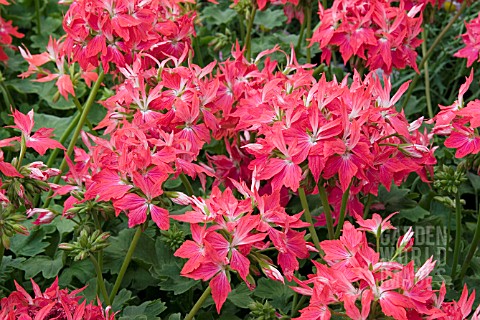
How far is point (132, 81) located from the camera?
2.07 metres

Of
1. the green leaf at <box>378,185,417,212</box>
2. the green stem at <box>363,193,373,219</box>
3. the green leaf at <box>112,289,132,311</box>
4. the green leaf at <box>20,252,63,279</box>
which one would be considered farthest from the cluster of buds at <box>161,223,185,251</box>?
the green leaf at <box>378,185,417,212</box>

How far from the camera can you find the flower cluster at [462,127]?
1941mm

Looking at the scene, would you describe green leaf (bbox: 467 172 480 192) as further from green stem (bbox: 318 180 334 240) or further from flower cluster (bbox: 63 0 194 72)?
flower cluster (bbox: 63 0 194 72)

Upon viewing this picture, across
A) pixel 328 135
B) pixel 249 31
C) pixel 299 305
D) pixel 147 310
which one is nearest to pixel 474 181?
pixel 249 31

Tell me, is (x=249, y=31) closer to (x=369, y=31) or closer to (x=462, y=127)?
(x=369, y=31)

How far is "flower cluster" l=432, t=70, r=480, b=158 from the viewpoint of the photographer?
194 centimetres

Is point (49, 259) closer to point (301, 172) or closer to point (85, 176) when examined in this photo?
point (85, 176)

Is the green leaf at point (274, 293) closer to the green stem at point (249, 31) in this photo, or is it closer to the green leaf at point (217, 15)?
the green stem at point (249, 31)

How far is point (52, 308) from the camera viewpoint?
1685 mm

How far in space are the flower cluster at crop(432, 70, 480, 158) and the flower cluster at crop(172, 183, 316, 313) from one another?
58 cm

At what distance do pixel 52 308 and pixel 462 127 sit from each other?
1166 mm

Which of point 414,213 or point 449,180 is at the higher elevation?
point 449,180

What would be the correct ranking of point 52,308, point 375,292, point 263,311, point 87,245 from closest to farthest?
point 375,292, point 52,308, point 87,245, point 263,311

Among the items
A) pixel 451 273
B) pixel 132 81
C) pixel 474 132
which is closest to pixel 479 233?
pixel 451 273
